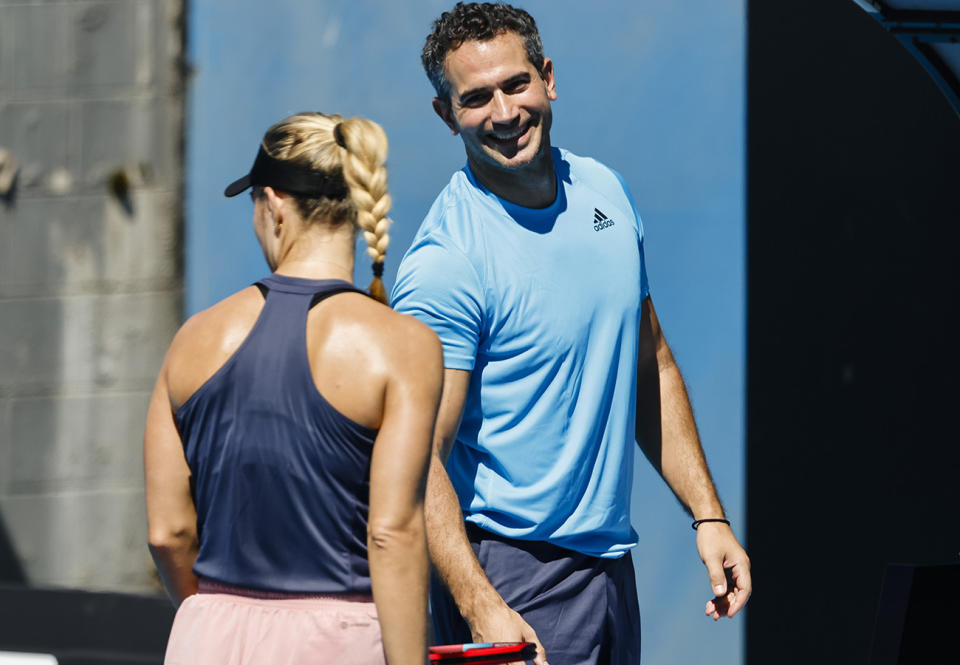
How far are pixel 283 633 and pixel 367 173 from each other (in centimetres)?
73

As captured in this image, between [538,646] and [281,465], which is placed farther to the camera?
[538,646]

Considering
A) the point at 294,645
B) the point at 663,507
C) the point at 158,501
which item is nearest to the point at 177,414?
the point at 158,501

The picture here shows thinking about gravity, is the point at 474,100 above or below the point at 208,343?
above

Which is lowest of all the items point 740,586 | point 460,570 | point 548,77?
point 740,586

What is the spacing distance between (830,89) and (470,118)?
2.23 metres

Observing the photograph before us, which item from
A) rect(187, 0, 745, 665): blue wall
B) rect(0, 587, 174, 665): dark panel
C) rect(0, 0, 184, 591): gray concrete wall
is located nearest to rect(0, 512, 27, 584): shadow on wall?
rect(0, 0, 184, 591): gray concrete wall

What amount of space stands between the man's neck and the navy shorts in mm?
733

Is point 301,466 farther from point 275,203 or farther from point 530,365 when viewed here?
point 530,365

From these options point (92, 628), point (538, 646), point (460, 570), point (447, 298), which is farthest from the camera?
point (92, 628)

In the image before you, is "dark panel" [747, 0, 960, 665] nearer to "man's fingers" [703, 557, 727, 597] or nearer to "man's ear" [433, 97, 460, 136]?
"man's fingers" [703, 557, 727, 597]

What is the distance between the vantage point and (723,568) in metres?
2.78

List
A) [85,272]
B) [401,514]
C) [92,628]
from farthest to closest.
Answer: [85,272] → [92,628] → [401,514]

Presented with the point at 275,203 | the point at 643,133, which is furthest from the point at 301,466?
the point at 643,133

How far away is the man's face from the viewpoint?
2621mm
